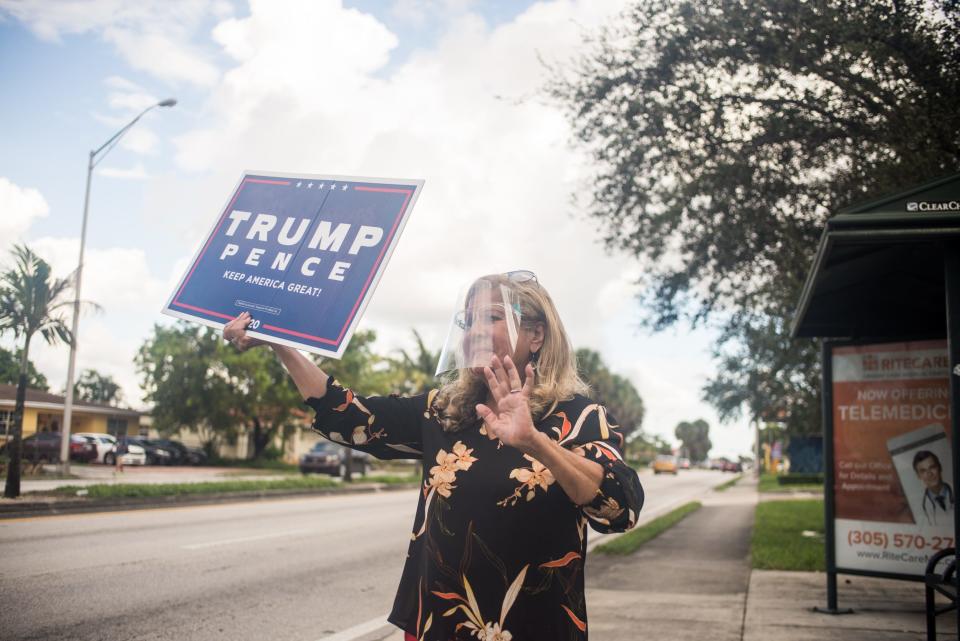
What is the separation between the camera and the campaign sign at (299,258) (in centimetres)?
256

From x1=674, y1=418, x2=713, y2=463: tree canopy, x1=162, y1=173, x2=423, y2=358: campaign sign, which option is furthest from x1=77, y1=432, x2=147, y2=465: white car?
x1=674, y1=418, x2=713, y2=463: tree canopy

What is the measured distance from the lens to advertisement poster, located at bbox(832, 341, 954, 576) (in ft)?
23.3

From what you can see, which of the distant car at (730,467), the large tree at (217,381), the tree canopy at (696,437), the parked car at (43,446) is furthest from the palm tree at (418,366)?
the tree canopy at (696,437)

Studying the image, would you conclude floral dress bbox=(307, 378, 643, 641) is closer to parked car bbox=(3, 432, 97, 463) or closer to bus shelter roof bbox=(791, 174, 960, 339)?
bus shelter roof bbox=(791, 174, 960, 339)

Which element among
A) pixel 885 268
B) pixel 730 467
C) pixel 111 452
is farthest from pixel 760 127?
pixel 730 467

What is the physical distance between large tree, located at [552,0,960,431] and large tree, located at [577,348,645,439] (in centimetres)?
5463

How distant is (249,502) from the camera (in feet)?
67.7

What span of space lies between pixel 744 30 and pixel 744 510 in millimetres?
15209

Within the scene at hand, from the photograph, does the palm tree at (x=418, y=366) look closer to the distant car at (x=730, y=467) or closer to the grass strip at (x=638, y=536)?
the grass strip at (x=638, y=536)

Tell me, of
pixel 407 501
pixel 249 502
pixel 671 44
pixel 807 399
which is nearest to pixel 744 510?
pixel 807 399

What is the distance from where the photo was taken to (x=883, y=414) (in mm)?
A: 7422

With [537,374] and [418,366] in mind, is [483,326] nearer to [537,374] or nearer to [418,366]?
[537,374]

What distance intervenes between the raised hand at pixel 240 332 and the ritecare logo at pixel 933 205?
3.97 metres

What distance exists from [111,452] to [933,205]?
126 ft
